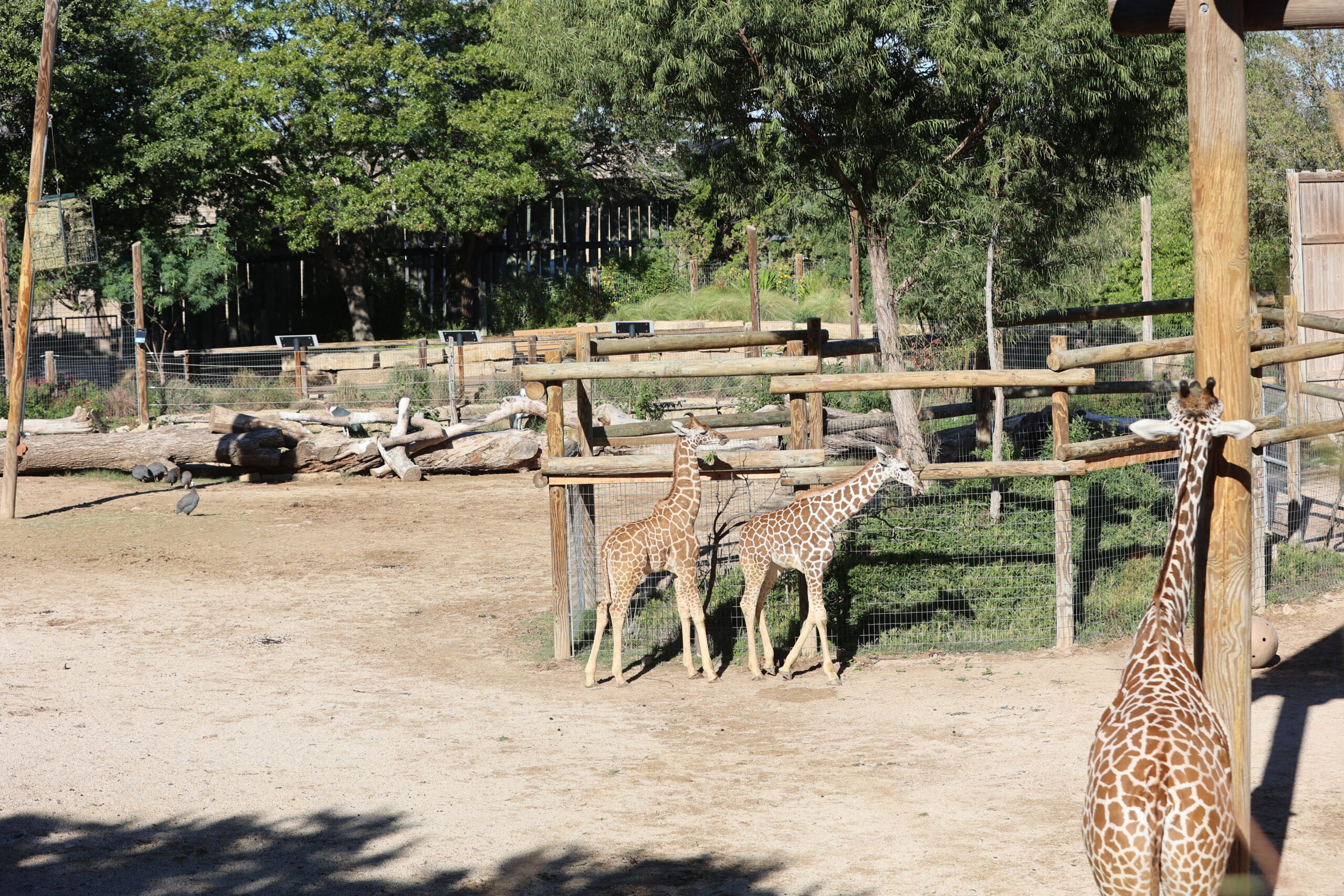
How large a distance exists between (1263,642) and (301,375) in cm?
1844

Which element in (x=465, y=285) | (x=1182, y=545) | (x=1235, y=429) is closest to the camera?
(x=1235, y=429)

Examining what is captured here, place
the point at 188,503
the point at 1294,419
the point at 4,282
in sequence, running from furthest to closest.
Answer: the point at 4,282, the point at 188,503, the point at 1294,419

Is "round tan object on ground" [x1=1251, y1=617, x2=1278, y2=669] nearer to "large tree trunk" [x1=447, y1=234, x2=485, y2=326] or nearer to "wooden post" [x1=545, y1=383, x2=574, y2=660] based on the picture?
"wooden post" [x1=545, y1=383, x2=574, y2=660]

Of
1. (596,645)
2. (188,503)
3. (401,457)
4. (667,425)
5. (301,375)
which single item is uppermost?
(301,375)

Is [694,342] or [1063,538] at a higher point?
[694,342]

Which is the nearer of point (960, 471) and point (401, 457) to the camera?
point (960, 471)

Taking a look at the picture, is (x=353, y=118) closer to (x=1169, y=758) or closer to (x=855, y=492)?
(x=855, y=492)

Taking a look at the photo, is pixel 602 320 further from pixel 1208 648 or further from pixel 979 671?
pixel 1208 648

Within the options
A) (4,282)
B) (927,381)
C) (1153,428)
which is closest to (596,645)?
(927,381)

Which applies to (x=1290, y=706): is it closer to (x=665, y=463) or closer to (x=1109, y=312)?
(x=665, y=463)

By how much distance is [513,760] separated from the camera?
6.48 metres

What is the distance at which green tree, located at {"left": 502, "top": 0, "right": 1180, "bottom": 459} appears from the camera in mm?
10523

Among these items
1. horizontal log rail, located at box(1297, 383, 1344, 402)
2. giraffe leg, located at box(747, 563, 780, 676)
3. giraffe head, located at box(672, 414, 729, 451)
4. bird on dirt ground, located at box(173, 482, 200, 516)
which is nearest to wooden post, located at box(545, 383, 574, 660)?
giraffe head, located at box(672, 414, 729, 451)

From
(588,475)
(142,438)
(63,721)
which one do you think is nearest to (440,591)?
(588,475)
